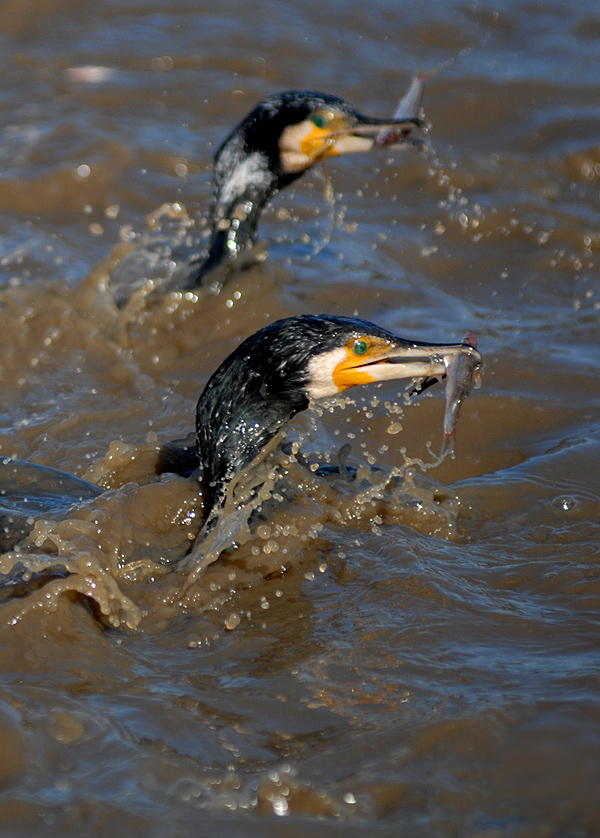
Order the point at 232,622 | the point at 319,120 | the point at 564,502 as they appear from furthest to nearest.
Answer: the point at 319,120 → the point at 564,502 → the point at 232,622

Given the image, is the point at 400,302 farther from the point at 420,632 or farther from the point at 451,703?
the point at 451,703

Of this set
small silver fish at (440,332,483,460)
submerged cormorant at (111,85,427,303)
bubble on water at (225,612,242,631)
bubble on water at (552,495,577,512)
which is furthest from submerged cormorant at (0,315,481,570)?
submerged cormorant at (111,85,427,303)

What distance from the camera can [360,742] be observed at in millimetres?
2414

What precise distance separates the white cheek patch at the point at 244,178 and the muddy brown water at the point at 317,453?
40 centimetres

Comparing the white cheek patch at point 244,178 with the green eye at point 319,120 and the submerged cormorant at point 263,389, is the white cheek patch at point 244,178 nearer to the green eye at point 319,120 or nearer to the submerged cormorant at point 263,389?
the green eye at point 319,120

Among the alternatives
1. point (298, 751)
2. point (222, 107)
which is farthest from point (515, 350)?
point (222, 107)

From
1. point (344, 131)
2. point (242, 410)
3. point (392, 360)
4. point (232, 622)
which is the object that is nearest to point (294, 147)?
point (344, 131)

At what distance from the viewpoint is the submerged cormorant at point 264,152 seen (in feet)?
17.1

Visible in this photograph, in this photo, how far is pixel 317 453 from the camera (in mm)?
4023

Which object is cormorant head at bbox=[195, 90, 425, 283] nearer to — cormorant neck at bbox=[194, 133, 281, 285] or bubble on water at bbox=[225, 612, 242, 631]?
cormorant neck at bbox=[194, 133, 281, 285]

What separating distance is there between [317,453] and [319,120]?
2044 millimetres

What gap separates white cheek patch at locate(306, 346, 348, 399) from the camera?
10.4ft

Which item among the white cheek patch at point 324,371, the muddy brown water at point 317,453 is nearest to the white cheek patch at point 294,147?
the muddy brown water at point 317,453

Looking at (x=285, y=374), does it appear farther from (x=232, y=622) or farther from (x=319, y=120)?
(x=319, y=120)
